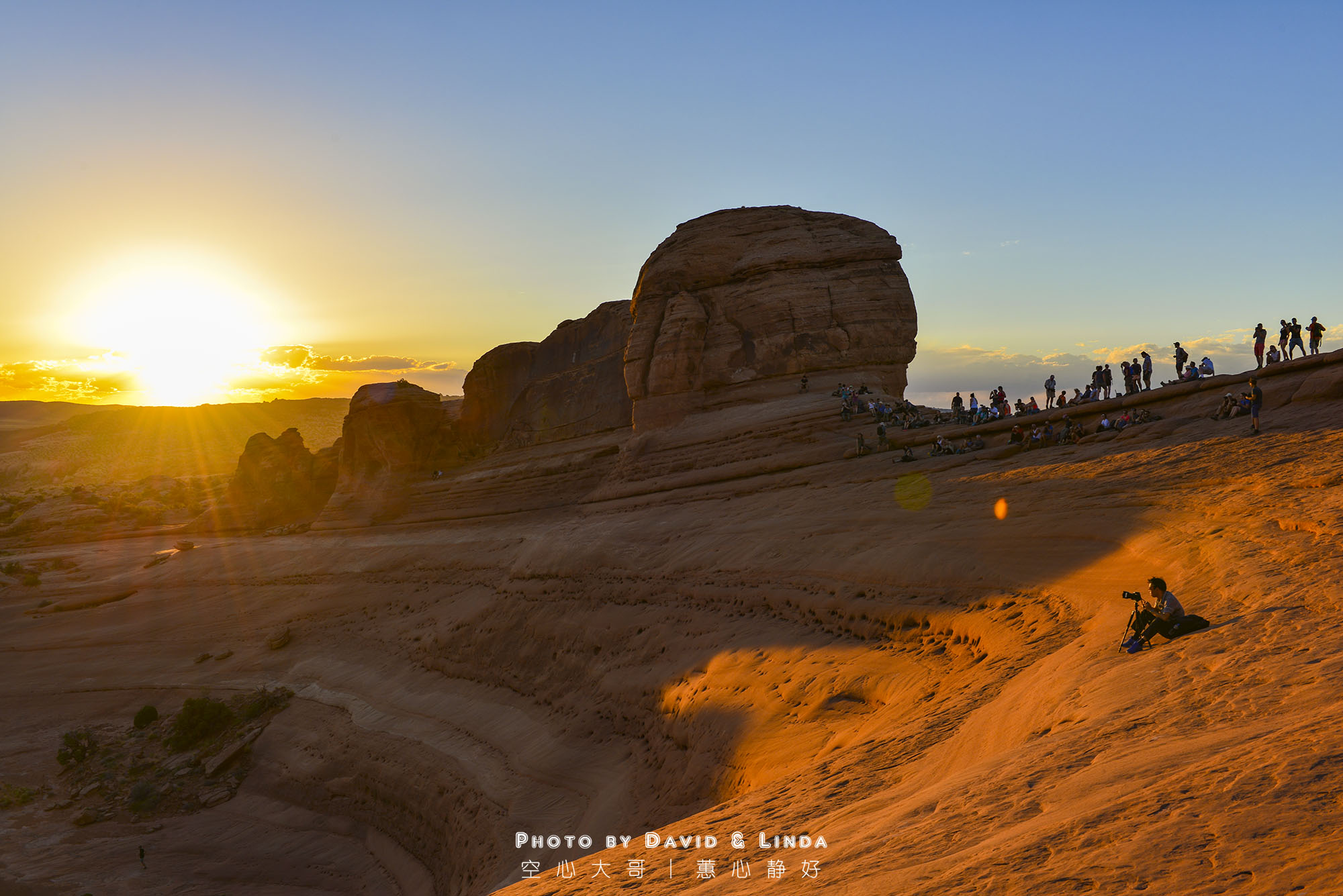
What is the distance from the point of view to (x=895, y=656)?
575 inches

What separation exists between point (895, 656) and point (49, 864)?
72.3 ft

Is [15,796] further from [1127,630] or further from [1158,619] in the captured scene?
[1158,619]

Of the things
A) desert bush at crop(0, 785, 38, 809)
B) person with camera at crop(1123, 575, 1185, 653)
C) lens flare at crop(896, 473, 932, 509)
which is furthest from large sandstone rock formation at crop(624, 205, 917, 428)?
person with camera at crop(1123, 575, 1185, 653)

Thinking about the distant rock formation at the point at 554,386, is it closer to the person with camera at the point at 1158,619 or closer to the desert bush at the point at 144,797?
the desert bush at the point at 144,797

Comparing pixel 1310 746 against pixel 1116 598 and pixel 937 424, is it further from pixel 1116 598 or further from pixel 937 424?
pixel 937 424

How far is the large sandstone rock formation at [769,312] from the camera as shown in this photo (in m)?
36.2

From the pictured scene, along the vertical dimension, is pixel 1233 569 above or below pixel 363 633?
above

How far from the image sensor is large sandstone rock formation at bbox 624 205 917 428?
119ft

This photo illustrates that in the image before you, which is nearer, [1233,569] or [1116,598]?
[1233,569]

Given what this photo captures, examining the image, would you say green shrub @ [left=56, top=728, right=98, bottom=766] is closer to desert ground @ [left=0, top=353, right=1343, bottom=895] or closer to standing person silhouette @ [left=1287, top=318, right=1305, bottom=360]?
desert ground @ [left=0, top=353, right=1343, bottom=895]

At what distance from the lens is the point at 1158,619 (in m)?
9.88

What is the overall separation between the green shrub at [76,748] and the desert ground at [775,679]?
0.75 metres

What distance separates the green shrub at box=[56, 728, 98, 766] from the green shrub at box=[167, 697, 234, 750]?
2396 millimetres

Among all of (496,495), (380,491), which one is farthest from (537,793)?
(380,491)
